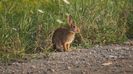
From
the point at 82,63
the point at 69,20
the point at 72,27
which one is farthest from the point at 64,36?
the point at 82,63

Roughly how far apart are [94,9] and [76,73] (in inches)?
96.7

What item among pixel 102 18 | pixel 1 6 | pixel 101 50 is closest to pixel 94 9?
pixel 102 18

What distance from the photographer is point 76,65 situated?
8445 millimetres

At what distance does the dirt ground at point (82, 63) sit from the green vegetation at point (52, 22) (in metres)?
0.28

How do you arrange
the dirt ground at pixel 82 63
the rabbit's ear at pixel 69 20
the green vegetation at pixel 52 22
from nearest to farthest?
the dirt ground at pixel 82 63
the green vegetation at pixel 52 22
the rabbit's ear at pixel 69 20

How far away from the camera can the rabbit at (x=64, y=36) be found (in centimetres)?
928

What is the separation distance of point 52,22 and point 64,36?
38 centimetres

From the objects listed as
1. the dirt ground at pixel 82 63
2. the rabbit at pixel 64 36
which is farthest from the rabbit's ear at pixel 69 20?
the dirt ground at pixel 82 63

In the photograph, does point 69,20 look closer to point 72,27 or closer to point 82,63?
point 72,27

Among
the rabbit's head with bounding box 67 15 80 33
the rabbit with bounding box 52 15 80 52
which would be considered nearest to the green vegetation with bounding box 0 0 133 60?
the rabbit with bounding box 52 15 80 52

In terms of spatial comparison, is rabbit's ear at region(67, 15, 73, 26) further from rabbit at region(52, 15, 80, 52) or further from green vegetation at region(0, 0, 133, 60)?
green vegetation at region(0, 0, 133, 60)

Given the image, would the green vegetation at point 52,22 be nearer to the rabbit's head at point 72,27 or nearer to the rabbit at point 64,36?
the rabbit at point 64,36

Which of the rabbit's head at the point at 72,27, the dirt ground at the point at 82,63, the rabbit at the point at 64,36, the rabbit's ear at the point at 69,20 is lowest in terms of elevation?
the dirt ground at the point at 82,63

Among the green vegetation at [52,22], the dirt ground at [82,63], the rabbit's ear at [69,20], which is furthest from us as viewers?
the rabbit's ear at [69,20]
